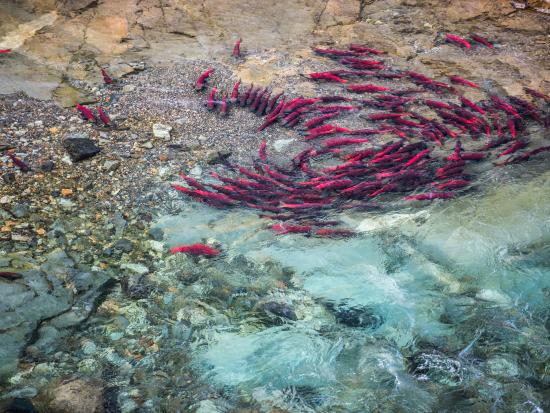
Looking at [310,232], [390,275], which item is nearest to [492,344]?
[390,275]

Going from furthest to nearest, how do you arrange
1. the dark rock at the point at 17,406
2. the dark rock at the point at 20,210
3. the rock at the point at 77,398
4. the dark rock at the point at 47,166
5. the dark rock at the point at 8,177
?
the dark rock at the point at 47,166
the dark rock at the point at 8,177
the dark rock at the point at 20,210
the rock at the point at 77,398
the dark rock at the point at 17,406

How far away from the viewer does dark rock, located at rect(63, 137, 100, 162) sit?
6.43m

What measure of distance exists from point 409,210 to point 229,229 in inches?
79.1

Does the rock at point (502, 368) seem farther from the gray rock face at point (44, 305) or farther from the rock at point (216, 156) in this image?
the rock at point (216, 156)

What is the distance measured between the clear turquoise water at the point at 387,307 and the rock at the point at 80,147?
4.98 ft

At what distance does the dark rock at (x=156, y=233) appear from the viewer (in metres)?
5.57

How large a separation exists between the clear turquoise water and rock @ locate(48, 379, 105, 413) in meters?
0.79

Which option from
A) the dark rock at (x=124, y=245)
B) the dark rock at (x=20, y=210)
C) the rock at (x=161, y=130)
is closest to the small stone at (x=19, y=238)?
the dark rock at (x=20, y=210)

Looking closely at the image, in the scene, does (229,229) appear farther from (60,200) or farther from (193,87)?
(193,87)

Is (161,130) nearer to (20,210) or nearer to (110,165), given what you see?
(110,165)

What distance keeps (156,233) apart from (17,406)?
238 centimetres

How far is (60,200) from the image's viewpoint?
230 inches

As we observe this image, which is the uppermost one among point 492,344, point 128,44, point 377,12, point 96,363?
point 377,12

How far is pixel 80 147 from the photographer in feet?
21.3
